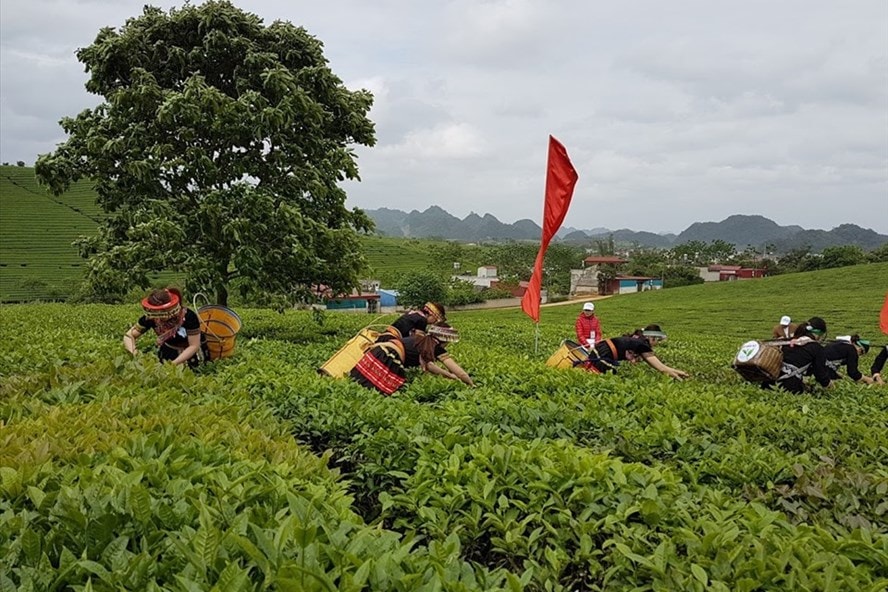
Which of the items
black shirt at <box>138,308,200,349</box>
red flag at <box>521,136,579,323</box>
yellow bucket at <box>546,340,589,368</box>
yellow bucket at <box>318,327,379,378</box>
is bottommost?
yellow bucket at <box>546,340,589,368</box>

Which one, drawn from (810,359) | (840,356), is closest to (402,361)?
(810,359)

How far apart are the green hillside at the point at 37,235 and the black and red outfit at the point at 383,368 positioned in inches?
1671

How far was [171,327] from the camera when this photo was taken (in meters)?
6.21

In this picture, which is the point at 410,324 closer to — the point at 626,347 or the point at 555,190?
the point at 626,347

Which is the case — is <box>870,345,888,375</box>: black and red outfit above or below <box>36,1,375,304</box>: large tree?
below

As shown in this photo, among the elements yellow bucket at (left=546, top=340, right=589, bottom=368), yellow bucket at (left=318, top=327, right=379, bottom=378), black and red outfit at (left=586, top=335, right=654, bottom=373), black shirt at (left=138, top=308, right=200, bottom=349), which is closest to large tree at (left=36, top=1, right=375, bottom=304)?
black shirt at (left=138, top=308, right=200, bottom=349)

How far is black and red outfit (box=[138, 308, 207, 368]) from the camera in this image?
604cm

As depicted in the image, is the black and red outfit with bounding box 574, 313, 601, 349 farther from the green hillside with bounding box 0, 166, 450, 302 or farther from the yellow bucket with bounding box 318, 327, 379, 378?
the green hillside with bounding box 0, 166, 450, 302

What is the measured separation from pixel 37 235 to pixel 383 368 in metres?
74.8

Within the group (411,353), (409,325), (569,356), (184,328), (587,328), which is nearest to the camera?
(411,353)

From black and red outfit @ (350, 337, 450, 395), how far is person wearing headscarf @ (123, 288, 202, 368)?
182 centimetres

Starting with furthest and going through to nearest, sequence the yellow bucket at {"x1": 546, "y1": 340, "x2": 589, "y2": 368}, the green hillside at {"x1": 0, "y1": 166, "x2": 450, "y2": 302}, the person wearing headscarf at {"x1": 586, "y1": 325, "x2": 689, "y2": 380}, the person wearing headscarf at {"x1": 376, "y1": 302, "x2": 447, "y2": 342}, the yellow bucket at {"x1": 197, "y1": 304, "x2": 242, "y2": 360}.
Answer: the green hillside at {"x1": 0, "y1": 166, "x2": 450, "y2": 302} < the yellow bucket at {"x1": 546, "y1": 340, "x2": 589, "y2": 368} < the yellow bucket at {"x1": 197, "y1": 304, "x2": 242, "y2": 360} < the person wearing headscarf at {"x1": 586, "y1": 325, "x2": 689, "y2": 380} < the person wearing headscarf at {"x1": 376, "y1": 302, "x2": 447, "y2": 342}

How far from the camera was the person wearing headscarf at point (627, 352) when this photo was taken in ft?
21.5

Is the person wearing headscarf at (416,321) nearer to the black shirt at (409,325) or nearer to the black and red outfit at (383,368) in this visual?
the black shirt at (409,325)
